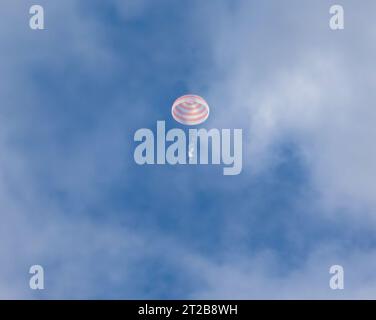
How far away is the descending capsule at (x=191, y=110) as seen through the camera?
206 ft

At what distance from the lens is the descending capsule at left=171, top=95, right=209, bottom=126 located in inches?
2478

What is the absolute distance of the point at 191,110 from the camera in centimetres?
6356

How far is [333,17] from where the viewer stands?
61.5 m
